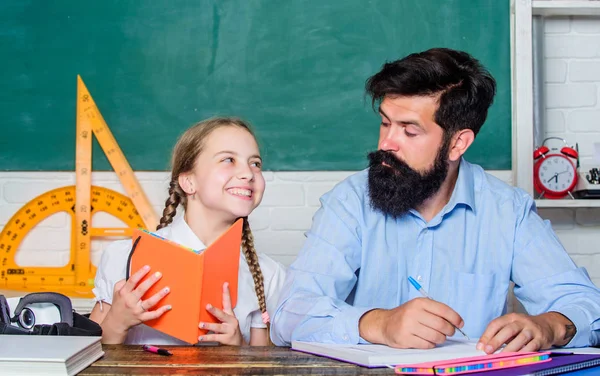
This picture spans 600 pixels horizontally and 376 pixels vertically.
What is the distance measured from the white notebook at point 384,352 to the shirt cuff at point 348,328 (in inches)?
2.1

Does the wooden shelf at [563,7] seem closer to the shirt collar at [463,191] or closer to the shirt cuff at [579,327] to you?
the shirt collar at [463,191]

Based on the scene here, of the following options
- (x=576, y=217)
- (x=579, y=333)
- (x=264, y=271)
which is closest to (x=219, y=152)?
(x=264, y=271)

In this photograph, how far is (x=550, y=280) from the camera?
4.75ft

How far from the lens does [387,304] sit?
5.13 feet

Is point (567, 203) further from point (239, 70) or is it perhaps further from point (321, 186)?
point (239, 70)

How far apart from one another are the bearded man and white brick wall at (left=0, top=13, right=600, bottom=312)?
0.69 metres

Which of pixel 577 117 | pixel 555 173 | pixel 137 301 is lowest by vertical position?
pixel 137 301

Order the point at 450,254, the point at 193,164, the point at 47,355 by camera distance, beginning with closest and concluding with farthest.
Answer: the point at 47,355 → the point at 450,254 → the point at 193,164

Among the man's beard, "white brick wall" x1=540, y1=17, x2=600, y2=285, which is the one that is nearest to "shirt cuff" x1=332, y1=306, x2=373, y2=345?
the man's beard

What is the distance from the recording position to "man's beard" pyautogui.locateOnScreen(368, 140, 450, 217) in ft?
5.05

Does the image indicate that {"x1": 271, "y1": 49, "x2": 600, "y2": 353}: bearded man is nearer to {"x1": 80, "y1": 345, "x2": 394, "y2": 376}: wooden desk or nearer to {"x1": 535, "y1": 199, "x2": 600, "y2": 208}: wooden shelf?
{"x1": 80, "y1": 345, "x2": 394, "y2": 376}: wooden desk

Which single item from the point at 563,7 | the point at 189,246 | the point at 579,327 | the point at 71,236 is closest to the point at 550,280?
the point at 579,327

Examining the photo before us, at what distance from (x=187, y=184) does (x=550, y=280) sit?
891 mm

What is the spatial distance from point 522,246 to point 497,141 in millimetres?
870
